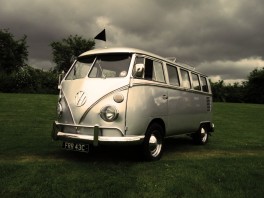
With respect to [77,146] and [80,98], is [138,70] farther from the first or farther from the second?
[77,146]

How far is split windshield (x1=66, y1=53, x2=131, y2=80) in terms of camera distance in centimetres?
708

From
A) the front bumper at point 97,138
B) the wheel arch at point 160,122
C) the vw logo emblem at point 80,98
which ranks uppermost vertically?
the vw logo emblem at point 80,98

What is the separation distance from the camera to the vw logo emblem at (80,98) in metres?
6.83

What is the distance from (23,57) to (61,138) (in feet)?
179

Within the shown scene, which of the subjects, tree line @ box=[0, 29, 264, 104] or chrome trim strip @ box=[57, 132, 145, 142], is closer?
chrome trim strip @ box=[57, 132, 145, 142]

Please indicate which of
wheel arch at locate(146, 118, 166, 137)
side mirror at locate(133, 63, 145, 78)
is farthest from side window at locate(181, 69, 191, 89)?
side mirror at locate(133, 63, 145, 78)

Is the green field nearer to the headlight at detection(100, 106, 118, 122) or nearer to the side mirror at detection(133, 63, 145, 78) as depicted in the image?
the headlight at detection(100, 106, 118, 122)

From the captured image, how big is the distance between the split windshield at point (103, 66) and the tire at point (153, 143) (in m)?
1.47

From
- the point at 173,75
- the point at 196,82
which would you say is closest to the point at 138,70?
the point at 173,75

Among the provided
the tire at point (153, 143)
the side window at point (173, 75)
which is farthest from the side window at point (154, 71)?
the tire at point (153, 143)

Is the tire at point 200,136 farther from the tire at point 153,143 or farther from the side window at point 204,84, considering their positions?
the tire at point 153,143

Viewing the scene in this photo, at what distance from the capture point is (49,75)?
3538 centimetres

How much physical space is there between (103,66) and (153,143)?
2151 mm

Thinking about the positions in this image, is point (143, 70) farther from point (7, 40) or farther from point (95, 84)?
point (7, 40)
